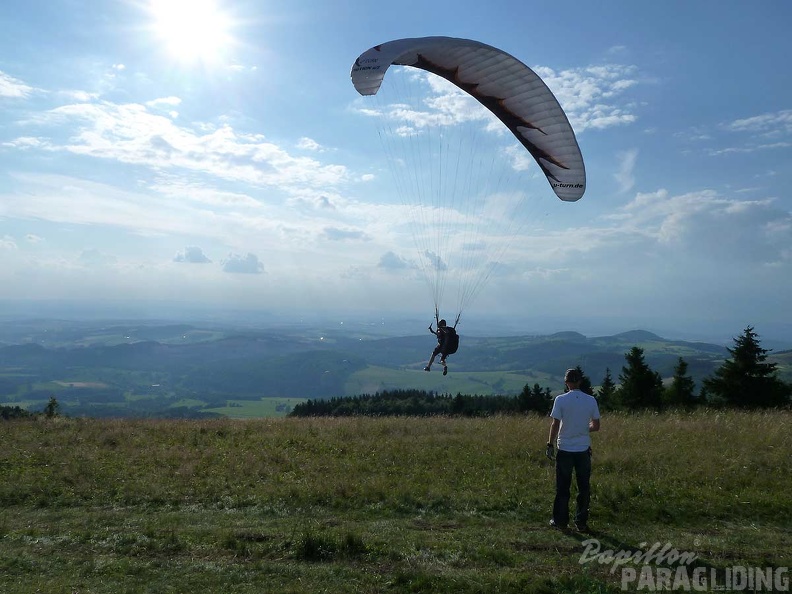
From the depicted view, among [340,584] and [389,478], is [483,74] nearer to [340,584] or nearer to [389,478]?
[389,478]

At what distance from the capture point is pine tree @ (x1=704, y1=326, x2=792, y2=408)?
26.8 metres

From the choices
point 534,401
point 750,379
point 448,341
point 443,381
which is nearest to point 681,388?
point 750,379

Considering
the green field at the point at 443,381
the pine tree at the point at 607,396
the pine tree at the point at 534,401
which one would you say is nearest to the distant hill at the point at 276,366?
the green field at the point at 443,381

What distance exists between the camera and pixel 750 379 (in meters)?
27.1

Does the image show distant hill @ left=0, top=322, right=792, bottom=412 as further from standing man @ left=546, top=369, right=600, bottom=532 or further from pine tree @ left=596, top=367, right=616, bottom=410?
standing man @ left=546, top=369, right=600, bottom=532

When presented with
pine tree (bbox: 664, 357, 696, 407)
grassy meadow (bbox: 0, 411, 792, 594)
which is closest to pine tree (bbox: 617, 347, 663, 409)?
pine tree (bbox: 664, 357, 696, 407)

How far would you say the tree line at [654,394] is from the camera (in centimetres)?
2684

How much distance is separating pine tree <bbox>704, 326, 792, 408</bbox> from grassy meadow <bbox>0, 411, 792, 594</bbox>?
1272 cm

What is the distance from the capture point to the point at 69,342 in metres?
179

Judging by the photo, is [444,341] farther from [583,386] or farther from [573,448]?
[573,448]

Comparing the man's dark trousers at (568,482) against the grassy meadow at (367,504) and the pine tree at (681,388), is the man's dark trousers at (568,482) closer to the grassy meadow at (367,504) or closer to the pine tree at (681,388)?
the grassy meadow at (367,504)

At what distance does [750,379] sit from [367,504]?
25.3 metres

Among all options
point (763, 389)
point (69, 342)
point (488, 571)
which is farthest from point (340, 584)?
point (69, 342)

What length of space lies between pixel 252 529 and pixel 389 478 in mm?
3658
